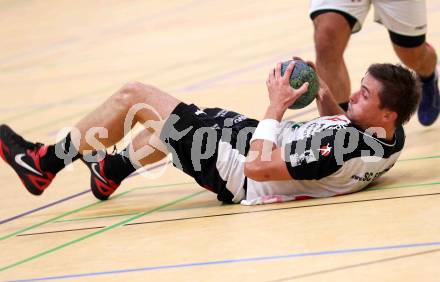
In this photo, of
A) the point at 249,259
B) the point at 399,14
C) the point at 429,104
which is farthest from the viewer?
the point at 429,104

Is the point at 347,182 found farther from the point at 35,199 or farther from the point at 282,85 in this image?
the point at 35,199

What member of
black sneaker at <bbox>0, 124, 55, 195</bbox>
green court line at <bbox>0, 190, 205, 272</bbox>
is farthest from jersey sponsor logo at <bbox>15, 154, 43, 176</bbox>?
green court line at <bbox>0, 190, 205, 272</bbox>

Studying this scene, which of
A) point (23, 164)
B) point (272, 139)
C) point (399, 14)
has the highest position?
point (399, 14)

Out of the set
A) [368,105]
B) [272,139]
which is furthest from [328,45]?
[272,139]

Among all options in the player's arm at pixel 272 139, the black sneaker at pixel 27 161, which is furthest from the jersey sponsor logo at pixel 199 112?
the black sneaker at pixel 27 161

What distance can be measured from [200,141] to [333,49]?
1.47 metres

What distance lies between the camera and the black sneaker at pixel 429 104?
6.89m

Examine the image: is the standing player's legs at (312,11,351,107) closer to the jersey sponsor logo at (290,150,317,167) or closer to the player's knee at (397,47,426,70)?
the player's knee at (397,47,426,70)

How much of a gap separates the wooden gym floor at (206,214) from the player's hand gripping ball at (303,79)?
550 millimetres

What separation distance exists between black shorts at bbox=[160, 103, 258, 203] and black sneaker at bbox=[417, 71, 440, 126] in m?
1.92

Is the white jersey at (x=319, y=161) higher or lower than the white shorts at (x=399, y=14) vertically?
lower

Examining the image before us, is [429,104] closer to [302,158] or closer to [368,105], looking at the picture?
[368,105]

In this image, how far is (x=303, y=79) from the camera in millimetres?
5043

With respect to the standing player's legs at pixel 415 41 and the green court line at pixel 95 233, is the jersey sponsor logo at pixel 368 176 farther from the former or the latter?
the standing player's legs at pixel 415 41
